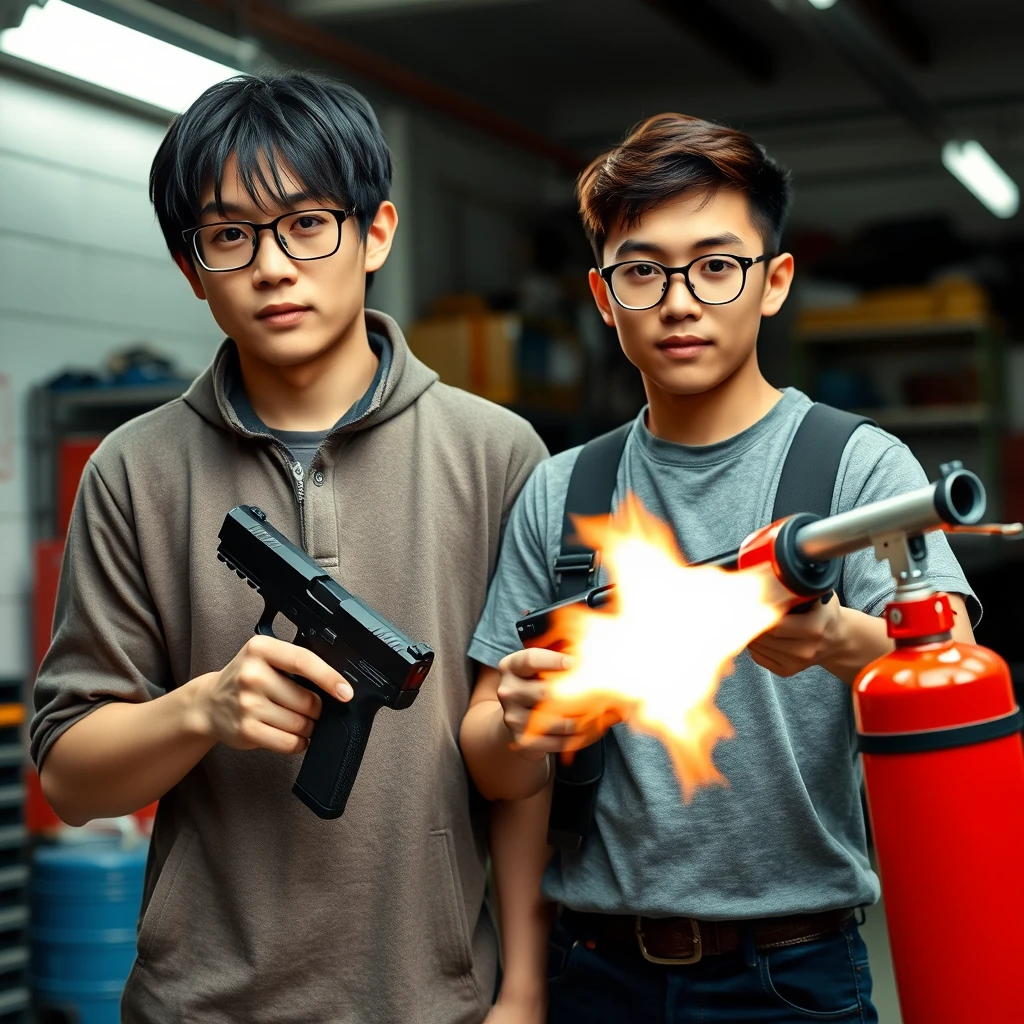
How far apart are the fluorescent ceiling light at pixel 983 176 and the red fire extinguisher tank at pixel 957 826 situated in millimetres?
6205

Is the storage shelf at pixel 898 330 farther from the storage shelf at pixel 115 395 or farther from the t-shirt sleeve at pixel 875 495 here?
the t-shirt sleeve at pixel 875 495

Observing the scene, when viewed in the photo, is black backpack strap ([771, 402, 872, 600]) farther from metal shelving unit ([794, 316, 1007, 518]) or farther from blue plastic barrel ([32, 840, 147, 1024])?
metal shelving unit ([794, 316, 1007, 518])

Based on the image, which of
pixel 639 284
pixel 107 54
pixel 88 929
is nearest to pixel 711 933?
pixel 639 284

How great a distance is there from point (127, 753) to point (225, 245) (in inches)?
23.5

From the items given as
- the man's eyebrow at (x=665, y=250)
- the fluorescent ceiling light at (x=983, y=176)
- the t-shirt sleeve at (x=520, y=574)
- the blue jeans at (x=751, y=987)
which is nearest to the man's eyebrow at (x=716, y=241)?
the man's eyebrow at (x=665, y=250)

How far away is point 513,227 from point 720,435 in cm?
660

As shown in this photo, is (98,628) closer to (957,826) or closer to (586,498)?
(586,498)

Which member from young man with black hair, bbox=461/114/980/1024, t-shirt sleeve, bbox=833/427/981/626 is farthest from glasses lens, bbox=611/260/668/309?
t-shirt sleeve, bbox=833/427/981/626

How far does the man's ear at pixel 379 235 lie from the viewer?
165 centimetres

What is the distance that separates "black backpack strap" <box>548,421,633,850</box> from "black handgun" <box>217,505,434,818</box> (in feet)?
0.79

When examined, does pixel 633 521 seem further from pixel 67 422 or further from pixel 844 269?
pixel 844 269

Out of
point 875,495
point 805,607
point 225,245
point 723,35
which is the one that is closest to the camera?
point 805,607

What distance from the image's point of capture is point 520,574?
1591 millimetres

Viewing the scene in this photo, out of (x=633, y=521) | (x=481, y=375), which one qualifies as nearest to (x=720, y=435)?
(x=633, y=521)
